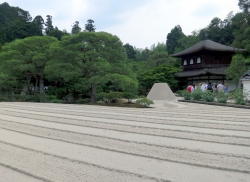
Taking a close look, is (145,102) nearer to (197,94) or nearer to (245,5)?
(197,94)

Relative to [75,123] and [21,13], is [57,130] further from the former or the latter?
[21,13]

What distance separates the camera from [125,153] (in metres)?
3.50

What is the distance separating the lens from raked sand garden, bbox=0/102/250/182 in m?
2.68

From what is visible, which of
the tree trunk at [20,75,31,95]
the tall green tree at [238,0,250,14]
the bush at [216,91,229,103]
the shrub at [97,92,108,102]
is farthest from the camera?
the tall green tree at [238,0,250,14]

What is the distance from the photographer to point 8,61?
41.1 feet

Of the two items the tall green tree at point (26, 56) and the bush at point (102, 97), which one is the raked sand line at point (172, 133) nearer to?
the bush at point (102, 97)

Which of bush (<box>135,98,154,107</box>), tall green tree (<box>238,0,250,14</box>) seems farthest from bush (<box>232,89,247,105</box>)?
tall green tree (<box>238,0,250,14</box>)

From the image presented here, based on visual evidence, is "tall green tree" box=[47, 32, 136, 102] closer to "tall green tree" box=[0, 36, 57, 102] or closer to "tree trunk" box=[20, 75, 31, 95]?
"tall green tree" box=[0, 36, 57, 102]

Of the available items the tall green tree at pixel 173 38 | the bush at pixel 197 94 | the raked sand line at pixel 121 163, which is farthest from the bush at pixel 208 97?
the tall green tree at pixel 173 38

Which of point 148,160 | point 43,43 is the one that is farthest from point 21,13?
point 148,160

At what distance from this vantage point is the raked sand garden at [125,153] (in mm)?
2680

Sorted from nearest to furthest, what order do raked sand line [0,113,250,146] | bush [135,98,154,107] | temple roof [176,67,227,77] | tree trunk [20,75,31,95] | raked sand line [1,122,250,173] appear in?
raked sand line [1,122,250,173] → raked sand line [0,113,250,146] → bush [135,98,154,107] → tree trunk [20,75,31,95] → temple roof [176,67,227,77]

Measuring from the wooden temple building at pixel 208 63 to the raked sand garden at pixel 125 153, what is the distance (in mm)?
16578

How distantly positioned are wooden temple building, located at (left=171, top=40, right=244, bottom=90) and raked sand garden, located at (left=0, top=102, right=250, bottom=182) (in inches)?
653
